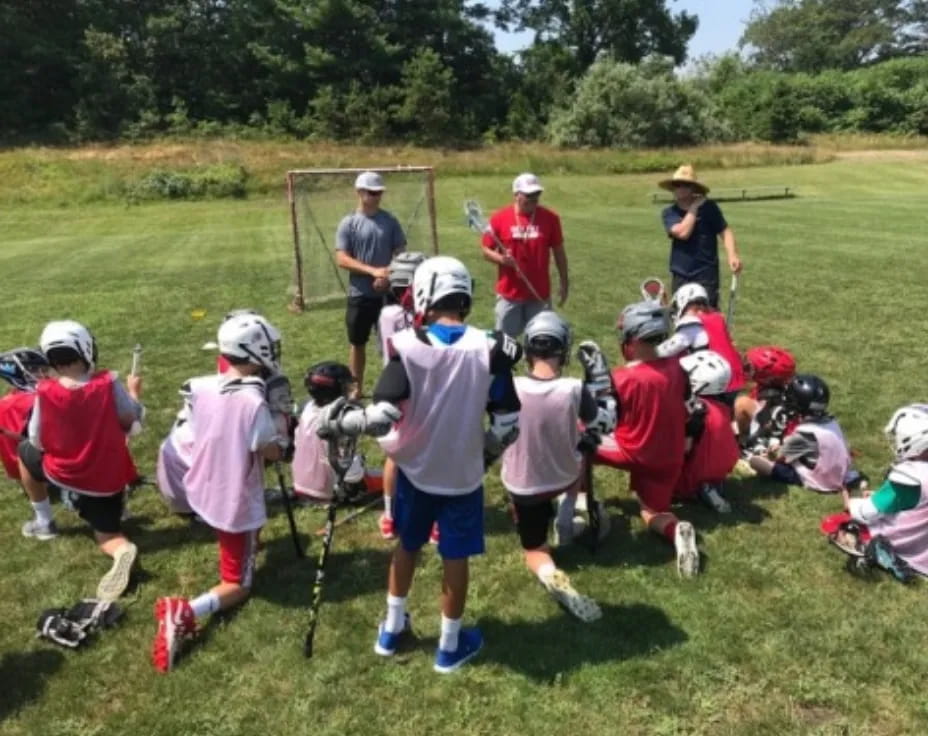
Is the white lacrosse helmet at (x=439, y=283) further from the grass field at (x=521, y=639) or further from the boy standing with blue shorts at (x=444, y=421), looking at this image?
the grass field at (x=521, y=639)

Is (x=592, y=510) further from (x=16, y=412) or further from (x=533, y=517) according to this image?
(x=16, y=412)

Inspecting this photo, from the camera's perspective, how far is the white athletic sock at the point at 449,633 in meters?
4.65

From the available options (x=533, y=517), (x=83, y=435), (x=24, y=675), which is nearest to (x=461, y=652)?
(x=533, y=517)

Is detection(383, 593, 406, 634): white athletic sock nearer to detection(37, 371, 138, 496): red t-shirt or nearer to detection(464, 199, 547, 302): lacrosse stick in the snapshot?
detection(37, 371, 138, 496): red t-shirt

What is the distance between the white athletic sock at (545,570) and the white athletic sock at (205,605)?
213cm

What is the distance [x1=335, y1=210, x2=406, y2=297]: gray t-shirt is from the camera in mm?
8398

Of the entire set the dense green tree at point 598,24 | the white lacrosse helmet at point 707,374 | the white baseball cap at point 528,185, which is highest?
the dense green tree at point 598,24

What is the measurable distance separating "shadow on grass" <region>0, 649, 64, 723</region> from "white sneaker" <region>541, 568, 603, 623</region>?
308cm

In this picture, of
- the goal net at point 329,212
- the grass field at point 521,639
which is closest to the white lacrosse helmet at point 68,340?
the grass field at point 521,639

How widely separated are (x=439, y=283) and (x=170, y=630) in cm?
260

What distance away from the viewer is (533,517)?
18.6ft

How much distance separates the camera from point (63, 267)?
20.1m

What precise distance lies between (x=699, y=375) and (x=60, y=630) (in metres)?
5.07

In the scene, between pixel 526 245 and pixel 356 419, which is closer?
pixel 356 419
